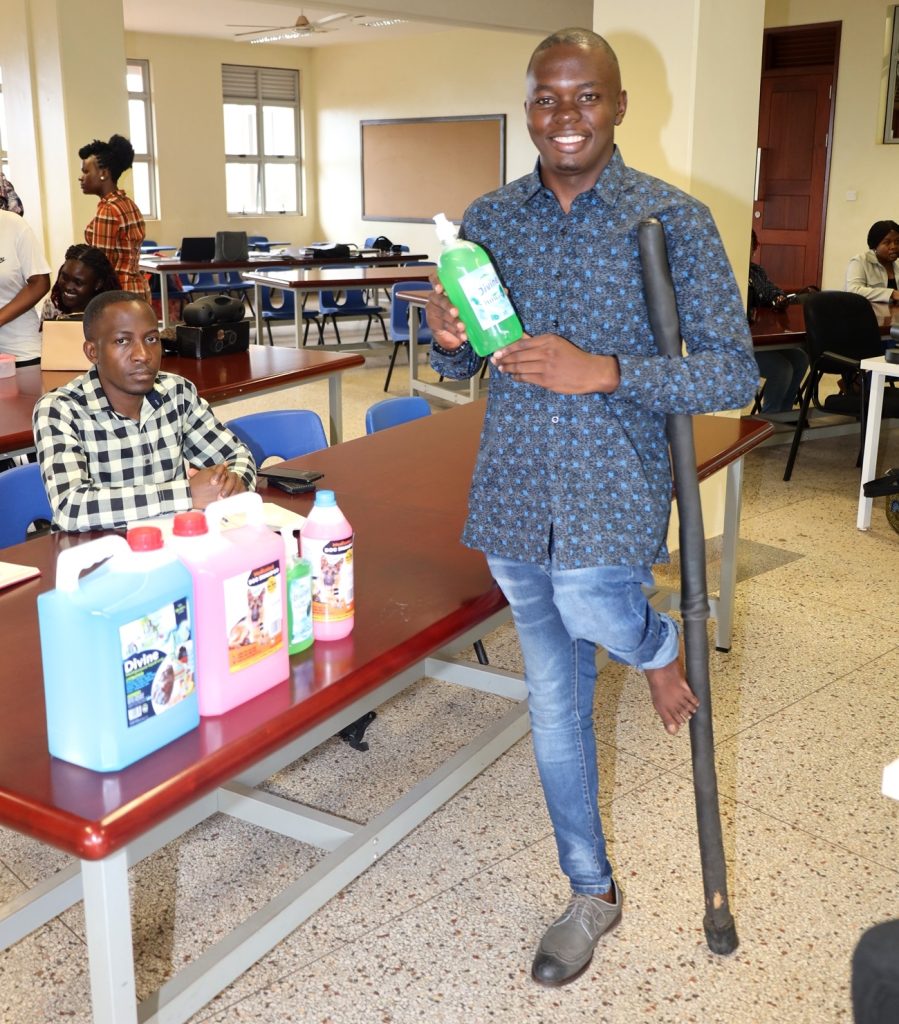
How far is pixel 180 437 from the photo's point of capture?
7.82 feet

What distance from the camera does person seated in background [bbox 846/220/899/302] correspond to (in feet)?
20.4

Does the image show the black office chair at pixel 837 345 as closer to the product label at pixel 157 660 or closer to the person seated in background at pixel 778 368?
the person seated in background at pixel 778 368

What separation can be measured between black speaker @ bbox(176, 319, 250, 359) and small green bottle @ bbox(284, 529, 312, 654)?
2.59 meters

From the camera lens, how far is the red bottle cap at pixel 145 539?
4.10 ft

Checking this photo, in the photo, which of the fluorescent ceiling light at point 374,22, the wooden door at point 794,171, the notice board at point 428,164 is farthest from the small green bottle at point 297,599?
the notice board at point 428,164

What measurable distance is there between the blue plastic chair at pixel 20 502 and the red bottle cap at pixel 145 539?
120 cm

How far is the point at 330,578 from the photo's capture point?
155cm

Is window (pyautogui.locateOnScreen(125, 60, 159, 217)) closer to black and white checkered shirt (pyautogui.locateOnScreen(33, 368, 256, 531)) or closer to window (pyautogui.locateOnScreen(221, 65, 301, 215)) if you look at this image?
window (pyautogui.locateOnScreen(221, 65, 301, 215))

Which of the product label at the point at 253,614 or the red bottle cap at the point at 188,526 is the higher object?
the red bottle cap at the point at 188,526

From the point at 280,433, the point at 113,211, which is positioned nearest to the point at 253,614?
the point at 280,433

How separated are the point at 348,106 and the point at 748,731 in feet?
39.5

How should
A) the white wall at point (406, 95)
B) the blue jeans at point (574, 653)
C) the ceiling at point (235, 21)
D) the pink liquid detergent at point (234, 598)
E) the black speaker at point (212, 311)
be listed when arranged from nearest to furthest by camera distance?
the pink liquid detergent at point (234, 598) < the blue jeans at point (574, 653) < the black speaker at point (212, 311) < the ceiling at point (235, 21) < the white wall at point (406, 95)

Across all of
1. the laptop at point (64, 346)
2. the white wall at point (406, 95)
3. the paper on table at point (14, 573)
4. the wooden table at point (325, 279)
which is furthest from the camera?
the white wall at point (406, 95)

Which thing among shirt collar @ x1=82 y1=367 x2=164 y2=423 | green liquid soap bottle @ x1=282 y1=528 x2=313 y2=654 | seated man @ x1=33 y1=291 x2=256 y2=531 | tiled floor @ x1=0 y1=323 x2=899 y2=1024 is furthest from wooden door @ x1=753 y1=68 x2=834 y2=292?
green liquid soap bottle @ x1=282 y1=528 x2=313 y2=654
